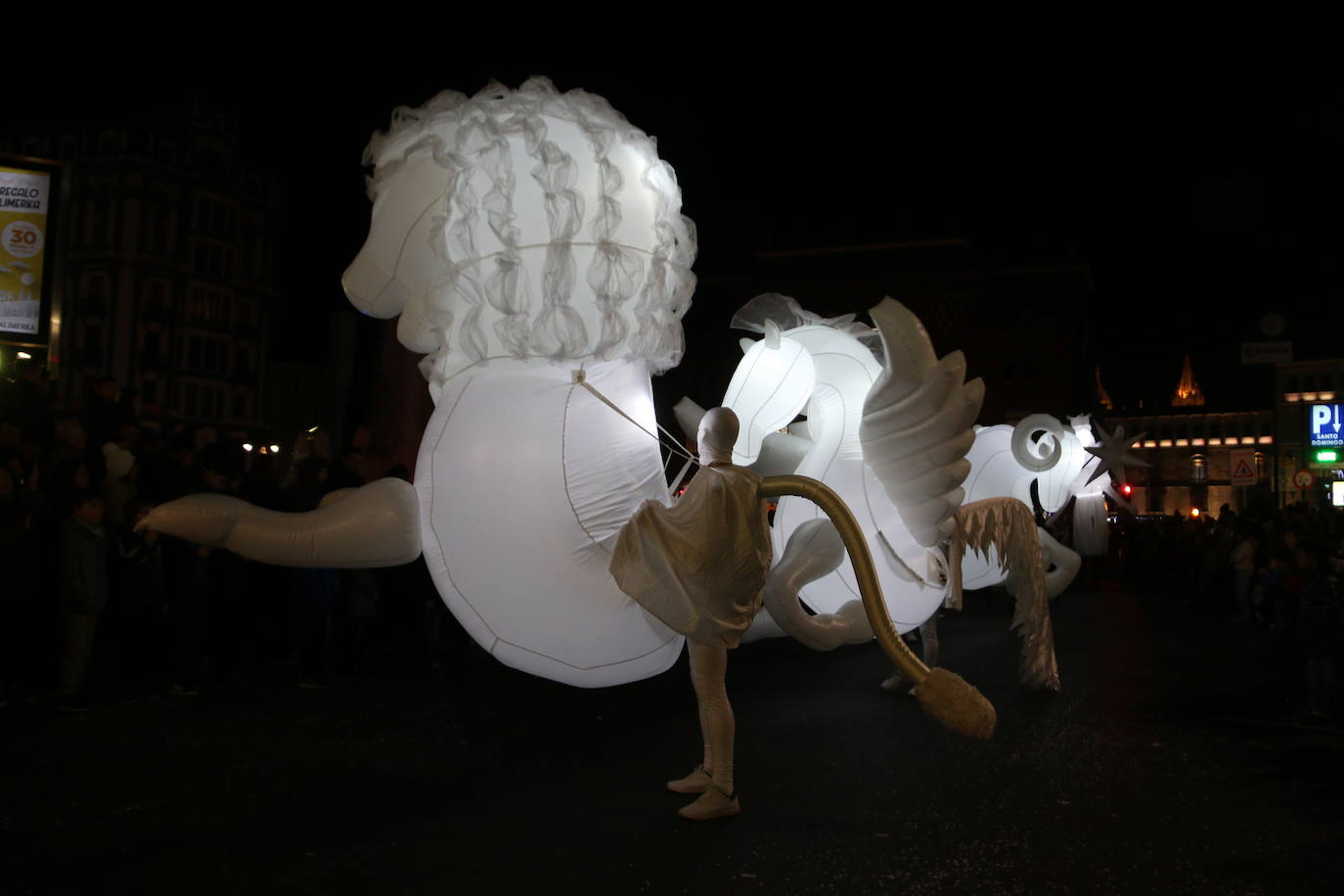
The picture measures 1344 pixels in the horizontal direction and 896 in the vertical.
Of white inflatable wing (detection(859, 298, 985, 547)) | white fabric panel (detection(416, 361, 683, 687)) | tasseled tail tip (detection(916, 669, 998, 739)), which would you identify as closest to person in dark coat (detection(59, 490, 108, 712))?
white fabric panel (detection(416, 361, 683, 687))

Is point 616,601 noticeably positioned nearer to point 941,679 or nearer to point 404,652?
point 941,679

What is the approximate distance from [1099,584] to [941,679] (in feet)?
76.0

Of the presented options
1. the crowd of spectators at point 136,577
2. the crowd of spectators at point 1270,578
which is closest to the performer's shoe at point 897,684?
the crowd of spectators at point 1270,578

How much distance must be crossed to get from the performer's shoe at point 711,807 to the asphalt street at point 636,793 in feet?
0.23

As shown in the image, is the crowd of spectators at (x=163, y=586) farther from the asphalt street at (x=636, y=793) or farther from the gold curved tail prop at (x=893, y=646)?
the gold curved tail prop at (x=893, y=646)

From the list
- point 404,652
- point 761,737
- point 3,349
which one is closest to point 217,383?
point 3,349

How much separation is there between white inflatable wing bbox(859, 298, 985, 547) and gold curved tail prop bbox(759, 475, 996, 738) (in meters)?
1.94

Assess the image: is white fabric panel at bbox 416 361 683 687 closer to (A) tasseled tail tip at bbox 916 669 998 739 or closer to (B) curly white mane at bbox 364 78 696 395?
(B) curly white mane at bbox 364 78 696 395

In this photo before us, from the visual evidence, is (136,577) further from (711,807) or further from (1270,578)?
(1270,578)

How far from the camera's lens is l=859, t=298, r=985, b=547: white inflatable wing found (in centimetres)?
646

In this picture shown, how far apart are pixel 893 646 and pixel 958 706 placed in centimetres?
39

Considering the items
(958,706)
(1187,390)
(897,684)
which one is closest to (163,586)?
(897,684)

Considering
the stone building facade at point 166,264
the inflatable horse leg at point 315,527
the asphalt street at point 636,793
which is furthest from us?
the stone building facade at point 166,264

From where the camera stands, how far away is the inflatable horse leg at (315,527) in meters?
3.90
